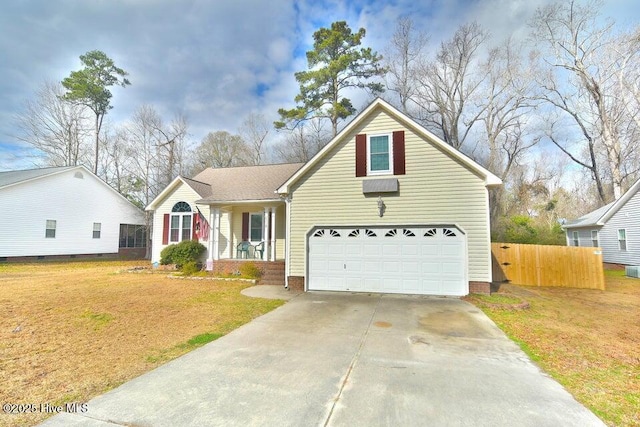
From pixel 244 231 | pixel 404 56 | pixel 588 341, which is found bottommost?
pixel 588 341

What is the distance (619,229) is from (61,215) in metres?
35.9

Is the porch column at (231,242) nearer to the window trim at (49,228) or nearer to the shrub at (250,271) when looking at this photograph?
the shrub at (250,271)

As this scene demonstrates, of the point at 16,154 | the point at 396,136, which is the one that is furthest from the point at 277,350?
the point at 16,154

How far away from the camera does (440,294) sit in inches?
385

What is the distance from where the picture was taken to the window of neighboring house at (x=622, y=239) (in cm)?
1712

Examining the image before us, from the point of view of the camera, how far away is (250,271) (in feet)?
43.0

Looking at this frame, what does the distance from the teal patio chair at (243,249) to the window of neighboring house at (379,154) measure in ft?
25.2

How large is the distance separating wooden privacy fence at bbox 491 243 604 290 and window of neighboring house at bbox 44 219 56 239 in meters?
27.1

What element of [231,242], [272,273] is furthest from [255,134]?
[272,273]

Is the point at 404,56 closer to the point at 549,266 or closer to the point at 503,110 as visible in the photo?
the point at 503,110

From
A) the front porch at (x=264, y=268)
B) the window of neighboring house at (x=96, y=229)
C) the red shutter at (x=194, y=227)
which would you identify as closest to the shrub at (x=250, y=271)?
the front porch at (x=264, y=268)

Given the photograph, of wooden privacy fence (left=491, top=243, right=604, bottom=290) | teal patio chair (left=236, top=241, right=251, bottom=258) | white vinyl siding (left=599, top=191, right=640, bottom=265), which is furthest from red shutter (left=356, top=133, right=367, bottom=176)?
white vinyl siding (left=599, top=191, right=640, bottom=265)

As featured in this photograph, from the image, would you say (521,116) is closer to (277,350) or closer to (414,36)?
(414,36)

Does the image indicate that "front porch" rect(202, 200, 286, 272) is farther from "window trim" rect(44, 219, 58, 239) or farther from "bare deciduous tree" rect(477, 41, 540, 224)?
"bare deciduous tree" rect(477, 41, 540, 224)
